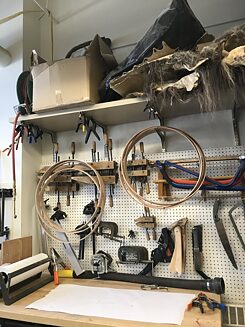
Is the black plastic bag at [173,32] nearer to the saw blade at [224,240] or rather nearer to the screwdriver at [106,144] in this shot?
the screwdriver at [106,144]

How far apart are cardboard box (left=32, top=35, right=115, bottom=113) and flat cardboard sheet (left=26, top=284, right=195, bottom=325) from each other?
111 centimetres

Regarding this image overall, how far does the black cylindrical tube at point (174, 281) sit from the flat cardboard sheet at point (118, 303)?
9cm

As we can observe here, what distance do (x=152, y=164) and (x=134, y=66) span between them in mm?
629

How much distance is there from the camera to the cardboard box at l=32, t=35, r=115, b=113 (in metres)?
→ 1.60

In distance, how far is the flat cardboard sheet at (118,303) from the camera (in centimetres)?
118

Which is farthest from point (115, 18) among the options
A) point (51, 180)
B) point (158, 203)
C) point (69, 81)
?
point (158, 203)

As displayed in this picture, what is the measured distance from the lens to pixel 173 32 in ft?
4.58

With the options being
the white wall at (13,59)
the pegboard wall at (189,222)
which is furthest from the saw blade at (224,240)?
the white wall at (13,59)

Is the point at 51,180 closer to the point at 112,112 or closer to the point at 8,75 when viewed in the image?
the point at 112,112

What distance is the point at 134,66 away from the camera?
4.62 feet

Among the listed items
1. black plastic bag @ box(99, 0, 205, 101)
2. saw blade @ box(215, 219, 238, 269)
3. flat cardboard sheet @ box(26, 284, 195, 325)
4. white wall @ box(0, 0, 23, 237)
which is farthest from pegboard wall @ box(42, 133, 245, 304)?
black plastic bag @ box(99, 0, 205, 101)

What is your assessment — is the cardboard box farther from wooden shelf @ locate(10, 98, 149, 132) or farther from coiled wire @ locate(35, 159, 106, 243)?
coiled wire @ locate(35, 159, 106, 243)

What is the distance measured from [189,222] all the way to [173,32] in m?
1.11

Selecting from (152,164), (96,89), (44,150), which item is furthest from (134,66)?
(44,150)
